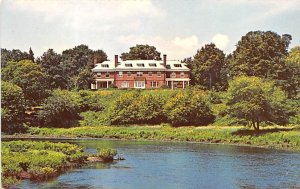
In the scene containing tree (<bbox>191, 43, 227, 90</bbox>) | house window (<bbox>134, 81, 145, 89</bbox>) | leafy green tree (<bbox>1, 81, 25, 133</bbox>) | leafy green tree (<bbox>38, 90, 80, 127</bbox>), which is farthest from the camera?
house window (<bbox>134, 81, 145, 89</bbox>)

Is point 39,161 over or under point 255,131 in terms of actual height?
under

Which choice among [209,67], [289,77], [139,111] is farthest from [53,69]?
[289,77]

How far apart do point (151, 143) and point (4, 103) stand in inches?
625

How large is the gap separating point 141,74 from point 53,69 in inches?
511

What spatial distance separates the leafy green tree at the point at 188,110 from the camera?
52.9 m

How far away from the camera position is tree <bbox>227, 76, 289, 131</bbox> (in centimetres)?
4471

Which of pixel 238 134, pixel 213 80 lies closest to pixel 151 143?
pixel 238 134

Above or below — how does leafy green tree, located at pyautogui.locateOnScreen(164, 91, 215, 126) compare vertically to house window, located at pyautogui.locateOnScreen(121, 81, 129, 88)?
below

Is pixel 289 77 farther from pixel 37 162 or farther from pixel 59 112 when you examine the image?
pixel 37 162

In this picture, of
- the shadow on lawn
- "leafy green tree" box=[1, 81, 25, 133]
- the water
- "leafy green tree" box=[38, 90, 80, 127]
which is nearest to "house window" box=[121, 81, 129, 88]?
"leafy green tree" box=[38, 90, 80, 127]

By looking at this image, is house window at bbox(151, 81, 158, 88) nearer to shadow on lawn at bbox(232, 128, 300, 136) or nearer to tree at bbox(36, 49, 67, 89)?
tree at bbox(36, 49, 67, 89)

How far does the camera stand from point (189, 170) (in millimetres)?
28859

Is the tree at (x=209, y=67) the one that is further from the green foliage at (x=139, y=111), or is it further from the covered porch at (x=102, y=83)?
the green foliage at (x=139, y=111)

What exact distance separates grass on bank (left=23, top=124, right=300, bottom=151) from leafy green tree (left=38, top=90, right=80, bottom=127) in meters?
2.44
